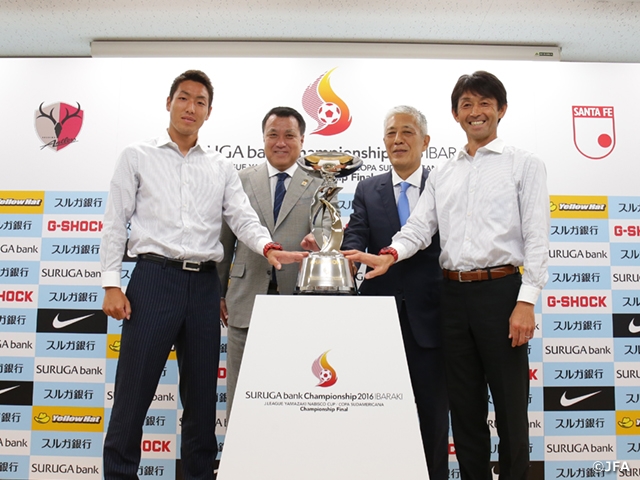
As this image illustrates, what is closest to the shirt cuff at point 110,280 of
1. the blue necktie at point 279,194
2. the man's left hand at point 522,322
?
the blue necktie at point 279,194

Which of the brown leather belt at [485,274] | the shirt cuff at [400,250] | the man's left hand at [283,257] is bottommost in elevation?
the brown leather belt at [485,274]

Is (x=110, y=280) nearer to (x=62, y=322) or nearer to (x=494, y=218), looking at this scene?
(x=62, y=322)

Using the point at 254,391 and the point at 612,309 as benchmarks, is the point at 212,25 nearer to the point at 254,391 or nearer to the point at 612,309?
the point at 254,391

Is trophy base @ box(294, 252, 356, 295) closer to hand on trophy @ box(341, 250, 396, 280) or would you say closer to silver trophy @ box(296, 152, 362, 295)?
silver trophy @ box(296, 152, 362, 295)

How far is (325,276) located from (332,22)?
227 cm

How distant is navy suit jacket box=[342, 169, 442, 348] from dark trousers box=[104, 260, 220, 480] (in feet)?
2.27

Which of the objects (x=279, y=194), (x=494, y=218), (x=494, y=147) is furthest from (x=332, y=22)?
(x=494, y=218)

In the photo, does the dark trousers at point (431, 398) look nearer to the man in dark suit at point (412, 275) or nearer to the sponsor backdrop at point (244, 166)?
the man in dark suit at point (412, 275)

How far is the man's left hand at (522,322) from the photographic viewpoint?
1.85 meters

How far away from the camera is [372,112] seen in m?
3.04

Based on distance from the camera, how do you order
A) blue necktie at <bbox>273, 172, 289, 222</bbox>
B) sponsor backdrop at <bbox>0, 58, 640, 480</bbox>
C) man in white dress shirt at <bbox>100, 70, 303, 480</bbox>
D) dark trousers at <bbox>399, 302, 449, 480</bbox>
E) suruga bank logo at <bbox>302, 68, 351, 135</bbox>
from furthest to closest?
suruga bank logo at <bbox>302, 68, 351, 135</bbox> → sponsor backdrop at <bbox>0, 58, 640, 480</bbox> → blue necktie at <bbox>273, 172, 289, 222</bbox> → dark trousers at <bbox>399, 302, 449, 480</bbox> → man in white dress shirt at <bbox>100, 70, 303, 480</bbox>

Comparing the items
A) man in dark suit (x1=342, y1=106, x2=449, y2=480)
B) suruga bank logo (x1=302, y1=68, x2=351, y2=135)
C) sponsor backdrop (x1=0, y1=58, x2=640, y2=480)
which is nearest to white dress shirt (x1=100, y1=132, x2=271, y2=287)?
man in dark suit (x1=342, y1=106, x2=449, y2=480)

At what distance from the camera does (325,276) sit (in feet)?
4.89

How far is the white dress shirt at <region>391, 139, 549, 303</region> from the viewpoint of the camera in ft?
6.23
